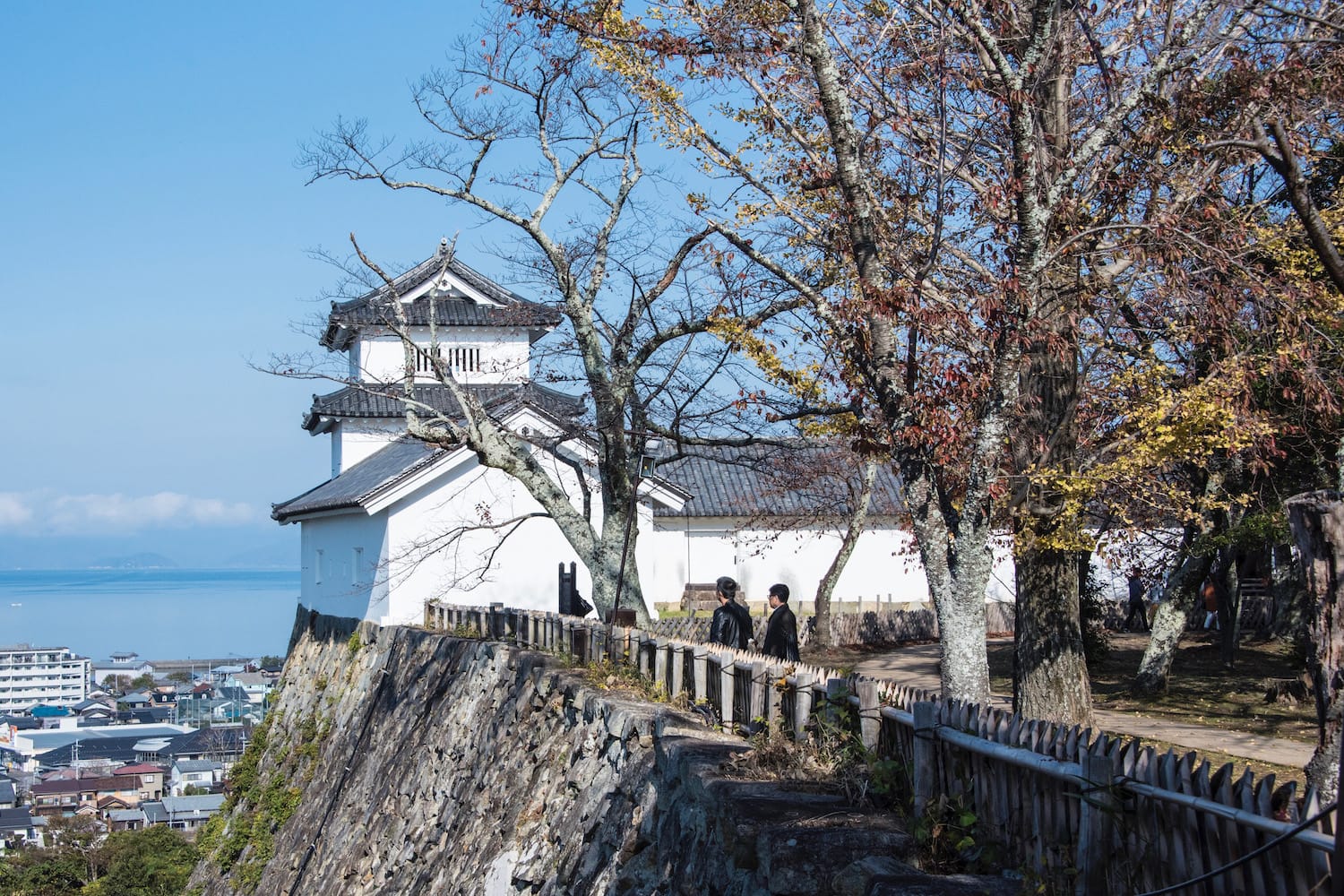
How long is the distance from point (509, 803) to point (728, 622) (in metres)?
2.68

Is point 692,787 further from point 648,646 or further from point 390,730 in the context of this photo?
point 390,730

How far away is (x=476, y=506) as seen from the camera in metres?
20.6

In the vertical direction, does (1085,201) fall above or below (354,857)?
above

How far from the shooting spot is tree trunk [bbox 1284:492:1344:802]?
4.73m

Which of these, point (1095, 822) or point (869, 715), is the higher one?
point (869, 715)

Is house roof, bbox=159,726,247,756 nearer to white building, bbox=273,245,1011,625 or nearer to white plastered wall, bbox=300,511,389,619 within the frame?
white building, bbox=273,245,1011,625

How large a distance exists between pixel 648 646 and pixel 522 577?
14.3 m

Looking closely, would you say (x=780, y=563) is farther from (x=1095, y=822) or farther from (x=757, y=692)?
(x=1095, y=822)

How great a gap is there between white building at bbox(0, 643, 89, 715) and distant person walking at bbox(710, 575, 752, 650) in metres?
166

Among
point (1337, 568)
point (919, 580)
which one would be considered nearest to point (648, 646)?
point (1337, 568)

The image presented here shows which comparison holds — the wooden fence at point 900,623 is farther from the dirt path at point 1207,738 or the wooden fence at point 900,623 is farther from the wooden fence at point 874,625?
the dirt path at point 1207,738

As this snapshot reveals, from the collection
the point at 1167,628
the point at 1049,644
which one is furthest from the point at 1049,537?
the point at 1167,628

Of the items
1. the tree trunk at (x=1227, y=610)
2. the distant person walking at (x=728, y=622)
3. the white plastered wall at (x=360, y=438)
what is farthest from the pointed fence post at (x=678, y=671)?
the white plastered wall at (x=360, y=438)

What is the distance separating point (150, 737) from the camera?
9581cm
